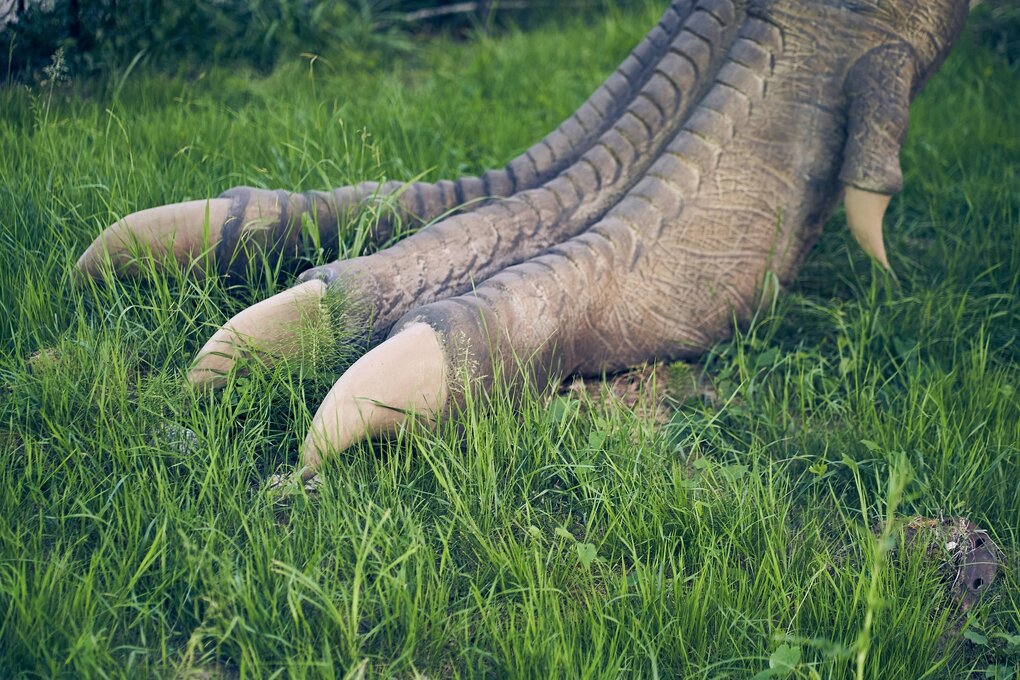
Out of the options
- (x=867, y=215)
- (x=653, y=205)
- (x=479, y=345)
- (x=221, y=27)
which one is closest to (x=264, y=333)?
(x=479, y=345)

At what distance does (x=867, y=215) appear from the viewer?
2576 mm

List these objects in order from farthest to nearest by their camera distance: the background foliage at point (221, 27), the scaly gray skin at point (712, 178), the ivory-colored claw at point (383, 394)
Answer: the background foliage at point (221, 27) → the scaly gray skin at point (712, 178) → the ivory-colored claw at point (383, 394)

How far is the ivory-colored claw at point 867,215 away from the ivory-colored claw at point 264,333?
1463 millimetres

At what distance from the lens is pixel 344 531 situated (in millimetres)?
1789

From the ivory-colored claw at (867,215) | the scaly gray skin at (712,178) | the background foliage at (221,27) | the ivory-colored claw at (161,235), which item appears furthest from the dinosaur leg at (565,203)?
the background foliage at (221,27)

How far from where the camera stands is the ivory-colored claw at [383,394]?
1841mm

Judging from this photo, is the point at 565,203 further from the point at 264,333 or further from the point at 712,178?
the point at 264,333

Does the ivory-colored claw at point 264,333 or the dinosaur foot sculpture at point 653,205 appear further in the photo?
the dinosaur foot sculpture at point 653,205

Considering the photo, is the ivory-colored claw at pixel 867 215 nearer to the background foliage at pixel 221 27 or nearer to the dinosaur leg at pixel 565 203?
the dinosaur leg at pixel 565 203

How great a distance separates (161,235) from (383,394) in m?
0.76

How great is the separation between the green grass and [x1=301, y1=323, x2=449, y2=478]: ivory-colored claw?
57mm

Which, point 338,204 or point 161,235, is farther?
point 338,204

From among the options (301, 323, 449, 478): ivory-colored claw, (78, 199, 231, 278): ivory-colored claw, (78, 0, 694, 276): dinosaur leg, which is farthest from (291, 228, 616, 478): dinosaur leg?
(78, 199, 231, 278): ivory-colored claw

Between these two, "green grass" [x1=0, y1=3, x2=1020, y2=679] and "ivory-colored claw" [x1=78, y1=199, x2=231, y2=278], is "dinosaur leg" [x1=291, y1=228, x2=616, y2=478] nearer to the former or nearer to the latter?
"green grass" [x1=0, y1=3, x2=1020, y2=679]
